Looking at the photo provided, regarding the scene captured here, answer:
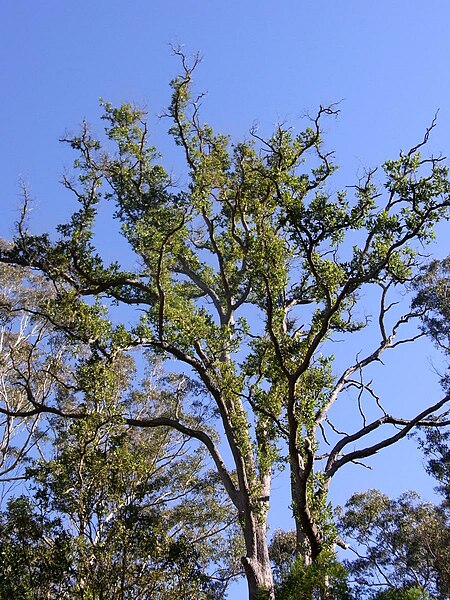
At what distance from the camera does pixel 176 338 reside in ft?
36.6

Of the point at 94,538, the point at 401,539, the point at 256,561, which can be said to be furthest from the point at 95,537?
the point at 401,539

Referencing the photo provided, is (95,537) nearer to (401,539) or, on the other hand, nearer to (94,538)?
(94,538)

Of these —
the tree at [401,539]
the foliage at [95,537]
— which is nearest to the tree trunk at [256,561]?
the foliage at [95,537]

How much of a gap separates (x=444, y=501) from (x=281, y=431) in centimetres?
1028

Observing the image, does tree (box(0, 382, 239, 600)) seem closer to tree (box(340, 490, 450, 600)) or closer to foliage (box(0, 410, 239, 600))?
foliage (box(0, 410, 239, 600))

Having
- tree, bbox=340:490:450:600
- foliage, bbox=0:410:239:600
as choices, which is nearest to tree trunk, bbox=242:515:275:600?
foliage, bbox=0:410:239:600

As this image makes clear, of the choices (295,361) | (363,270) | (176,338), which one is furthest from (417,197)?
(176,338)

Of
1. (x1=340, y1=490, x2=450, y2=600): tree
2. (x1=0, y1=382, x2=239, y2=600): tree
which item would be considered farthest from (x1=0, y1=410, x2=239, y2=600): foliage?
(x1=340, y1=490, x2=450, y2=600): tree

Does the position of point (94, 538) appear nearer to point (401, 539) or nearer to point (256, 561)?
point (256, 561)

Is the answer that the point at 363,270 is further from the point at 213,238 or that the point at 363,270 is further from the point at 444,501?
the point at 444,501

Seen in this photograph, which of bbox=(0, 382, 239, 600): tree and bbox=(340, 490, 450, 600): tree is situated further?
bbox=(340, 490, 450, 600): tree

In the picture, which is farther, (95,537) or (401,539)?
(401,539)

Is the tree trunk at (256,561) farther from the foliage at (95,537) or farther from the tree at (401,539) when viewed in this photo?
the tree at (401,539)

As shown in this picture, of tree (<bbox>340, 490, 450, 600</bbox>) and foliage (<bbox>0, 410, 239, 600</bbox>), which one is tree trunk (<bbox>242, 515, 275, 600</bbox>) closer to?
foliage (<bbox>0, 410, 239, 600</bbox>)
